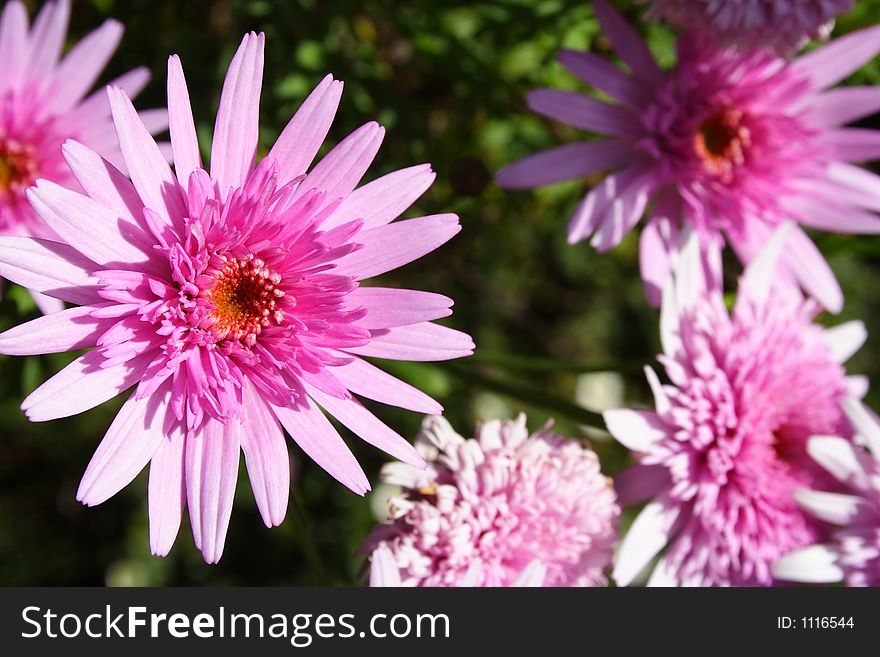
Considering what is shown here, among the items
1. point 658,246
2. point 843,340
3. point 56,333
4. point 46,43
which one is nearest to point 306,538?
point 56,333

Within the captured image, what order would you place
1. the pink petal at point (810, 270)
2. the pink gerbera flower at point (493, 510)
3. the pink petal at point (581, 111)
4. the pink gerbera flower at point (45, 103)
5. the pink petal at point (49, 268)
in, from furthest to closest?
the pink petal at point (810, 270), the pink gerbera flower at point (45, 103), the pink petal at point (581, 111), the pink gerbera flower at point (493, 510), the pink petal at point (49, 268)

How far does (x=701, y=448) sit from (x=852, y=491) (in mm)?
446

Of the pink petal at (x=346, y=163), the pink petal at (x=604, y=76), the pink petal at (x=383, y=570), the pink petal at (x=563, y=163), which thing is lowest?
the pink petal at (x=383, y=570)

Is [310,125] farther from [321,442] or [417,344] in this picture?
[321,442]

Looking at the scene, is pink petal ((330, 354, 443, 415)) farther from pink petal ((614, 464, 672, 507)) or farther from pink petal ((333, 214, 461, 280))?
pink petal ((614, 464, 672, 507))

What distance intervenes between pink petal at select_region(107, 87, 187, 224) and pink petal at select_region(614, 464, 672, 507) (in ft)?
4.09

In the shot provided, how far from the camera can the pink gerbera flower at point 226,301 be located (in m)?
1.50

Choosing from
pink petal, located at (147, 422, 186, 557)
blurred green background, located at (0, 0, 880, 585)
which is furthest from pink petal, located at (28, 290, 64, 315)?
pink petal, located at (147, 422, 186, 557)

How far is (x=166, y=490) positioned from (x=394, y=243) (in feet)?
2.02

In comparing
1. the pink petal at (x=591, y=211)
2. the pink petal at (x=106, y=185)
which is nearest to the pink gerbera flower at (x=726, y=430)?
the pink petal at (x=591, y=211)

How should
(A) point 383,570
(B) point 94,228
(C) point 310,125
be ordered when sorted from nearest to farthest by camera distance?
(B) point 94,228
(C) point 310,125
(A) point 383,570

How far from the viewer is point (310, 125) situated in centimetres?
159

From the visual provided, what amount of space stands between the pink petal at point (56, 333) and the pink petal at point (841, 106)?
5.86 ft

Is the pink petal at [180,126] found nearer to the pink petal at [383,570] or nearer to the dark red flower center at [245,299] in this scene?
the dark red flower center at [245,299]
